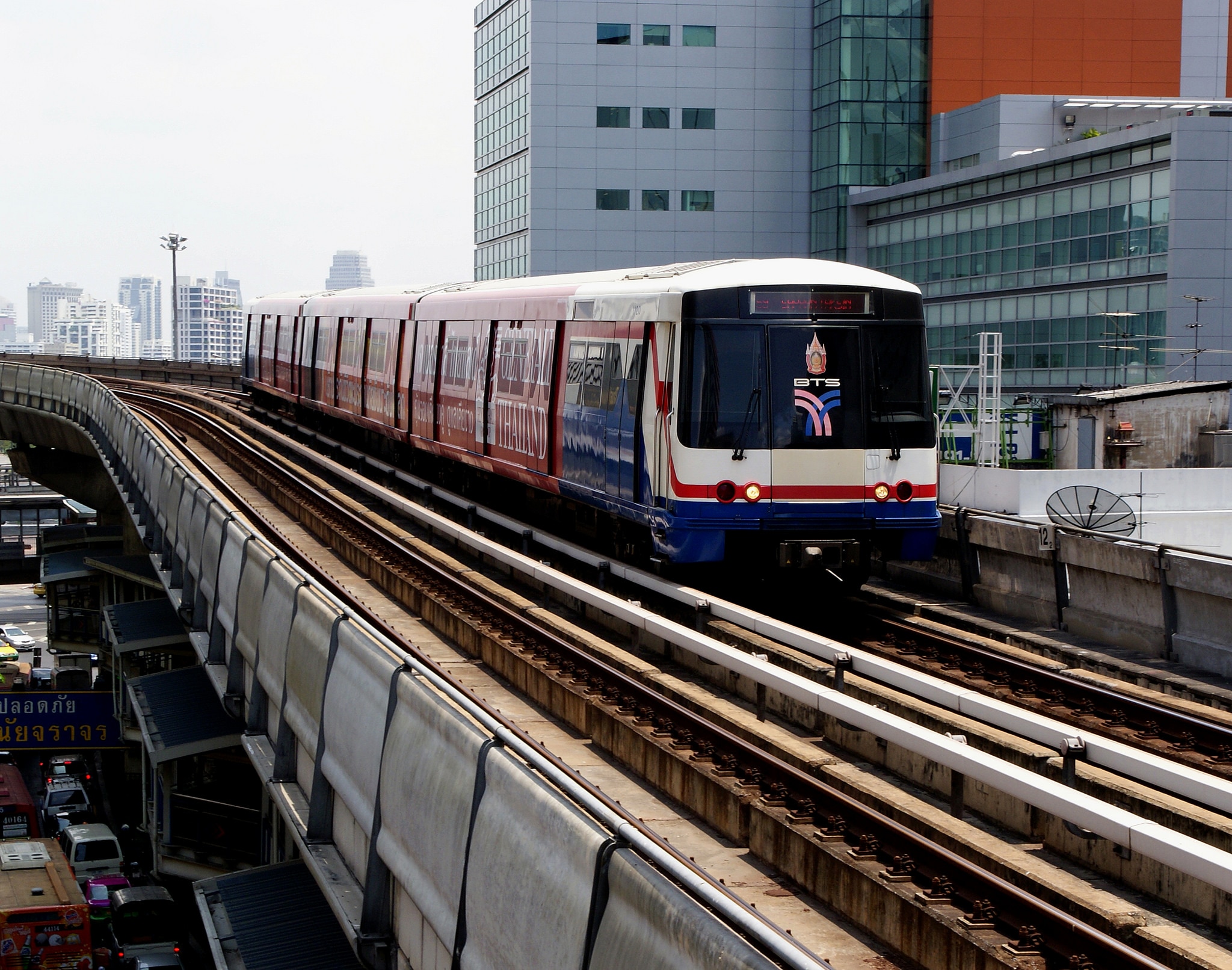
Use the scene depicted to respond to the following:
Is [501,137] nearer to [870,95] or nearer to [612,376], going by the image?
[870,95]

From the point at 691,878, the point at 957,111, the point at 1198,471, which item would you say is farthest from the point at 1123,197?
the point at 691,878

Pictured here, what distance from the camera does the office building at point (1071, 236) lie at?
4288cm

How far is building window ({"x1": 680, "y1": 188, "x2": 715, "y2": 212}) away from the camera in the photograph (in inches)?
2564

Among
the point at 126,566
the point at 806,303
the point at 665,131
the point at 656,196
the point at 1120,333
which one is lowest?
the point at 126,566

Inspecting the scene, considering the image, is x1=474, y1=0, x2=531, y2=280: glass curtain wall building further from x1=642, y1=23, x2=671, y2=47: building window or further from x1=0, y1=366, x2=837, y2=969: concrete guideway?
x1=0, y1=366, x2=837, y2=969: concrete guideway

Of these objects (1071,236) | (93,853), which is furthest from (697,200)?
(93,853)

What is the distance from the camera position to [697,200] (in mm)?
65250

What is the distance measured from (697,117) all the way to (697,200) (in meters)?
3.69

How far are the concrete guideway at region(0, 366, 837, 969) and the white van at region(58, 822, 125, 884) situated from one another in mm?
18315

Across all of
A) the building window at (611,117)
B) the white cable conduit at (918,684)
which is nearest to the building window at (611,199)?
the building window at (611,117)

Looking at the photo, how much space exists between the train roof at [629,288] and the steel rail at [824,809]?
3.37 metres

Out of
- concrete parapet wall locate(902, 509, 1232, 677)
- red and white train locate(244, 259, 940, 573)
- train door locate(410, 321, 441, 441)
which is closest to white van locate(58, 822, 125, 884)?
train door locate(410, 321, 441, 441)

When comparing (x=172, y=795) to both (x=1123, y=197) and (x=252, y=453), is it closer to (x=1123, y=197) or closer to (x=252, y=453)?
(x=252, y=453)

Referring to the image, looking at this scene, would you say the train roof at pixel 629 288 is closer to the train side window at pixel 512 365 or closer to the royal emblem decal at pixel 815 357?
the train side window at pixel 512 365
